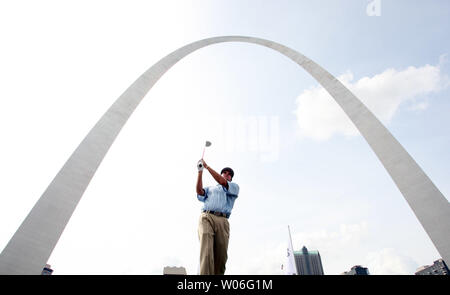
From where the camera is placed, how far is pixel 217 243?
2.75 metres

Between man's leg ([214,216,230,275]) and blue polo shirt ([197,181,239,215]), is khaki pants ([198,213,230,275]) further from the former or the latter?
blue polo shirt ([197,181,239,215])

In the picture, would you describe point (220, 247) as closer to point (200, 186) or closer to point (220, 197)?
point (220, 197)

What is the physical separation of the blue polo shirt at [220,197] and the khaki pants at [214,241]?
0.13m

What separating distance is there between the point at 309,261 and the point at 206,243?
145 m

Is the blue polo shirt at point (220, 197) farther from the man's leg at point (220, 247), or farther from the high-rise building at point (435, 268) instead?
the high-rise building at point (435, 268)

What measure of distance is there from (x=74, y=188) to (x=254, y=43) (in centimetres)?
1403

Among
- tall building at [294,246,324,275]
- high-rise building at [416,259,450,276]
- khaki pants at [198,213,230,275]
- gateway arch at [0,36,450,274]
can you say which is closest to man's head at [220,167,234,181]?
khaki pants at [198,213,230,275]

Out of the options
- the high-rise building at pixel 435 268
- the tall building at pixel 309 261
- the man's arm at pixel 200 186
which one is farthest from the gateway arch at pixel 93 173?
the tall building at pixel 309 261

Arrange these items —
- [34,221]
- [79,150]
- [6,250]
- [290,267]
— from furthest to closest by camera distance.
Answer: [290,267]
[79,150]
[34,221]
[6,250]

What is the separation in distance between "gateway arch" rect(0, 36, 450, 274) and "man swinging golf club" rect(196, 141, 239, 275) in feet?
14.7

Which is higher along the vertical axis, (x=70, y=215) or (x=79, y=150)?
(x=79, y=150)

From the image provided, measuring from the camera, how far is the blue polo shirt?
2.96 meters
